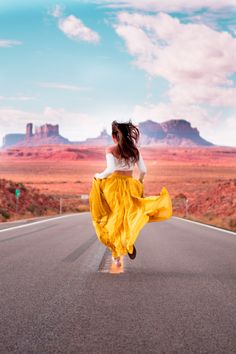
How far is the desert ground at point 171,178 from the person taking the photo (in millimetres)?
40066

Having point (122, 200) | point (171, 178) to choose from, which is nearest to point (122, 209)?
point (122, 200)

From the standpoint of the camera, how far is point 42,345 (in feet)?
14.3

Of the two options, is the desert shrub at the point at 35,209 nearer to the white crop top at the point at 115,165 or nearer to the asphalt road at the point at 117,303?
the asphalt road at the point at 117,303

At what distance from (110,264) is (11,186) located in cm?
3320

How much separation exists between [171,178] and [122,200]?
10384 cm

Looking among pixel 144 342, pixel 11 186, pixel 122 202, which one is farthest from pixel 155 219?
pixel 11 186

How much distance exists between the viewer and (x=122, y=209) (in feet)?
27.8

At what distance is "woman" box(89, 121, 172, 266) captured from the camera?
8.27 metres

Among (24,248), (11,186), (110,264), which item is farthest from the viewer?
(11,186)

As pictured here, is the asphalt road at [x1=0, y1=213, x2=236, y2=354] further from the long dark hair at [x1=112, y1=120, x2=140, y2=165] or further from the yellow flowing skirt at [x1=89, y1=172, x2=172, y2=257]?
the long dark hair at [x1=112, y1=120, x2=140, y2=165]

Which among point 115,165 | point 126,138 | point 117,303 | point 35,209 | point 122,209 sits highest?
point 126,138

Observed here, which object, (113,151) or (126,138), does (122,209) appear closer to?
(113,151)

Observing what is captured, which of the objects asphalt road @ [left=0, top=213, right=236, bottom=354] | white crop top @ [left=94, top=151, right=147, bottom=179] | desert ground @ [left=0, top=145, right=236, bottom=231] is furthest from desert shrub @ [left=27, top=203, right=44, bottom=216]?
white crop top @ [left=94, top=151, right=147, bottom=179]

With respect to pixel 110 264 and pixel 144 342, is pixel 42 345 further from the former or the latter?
pixel 110 264
